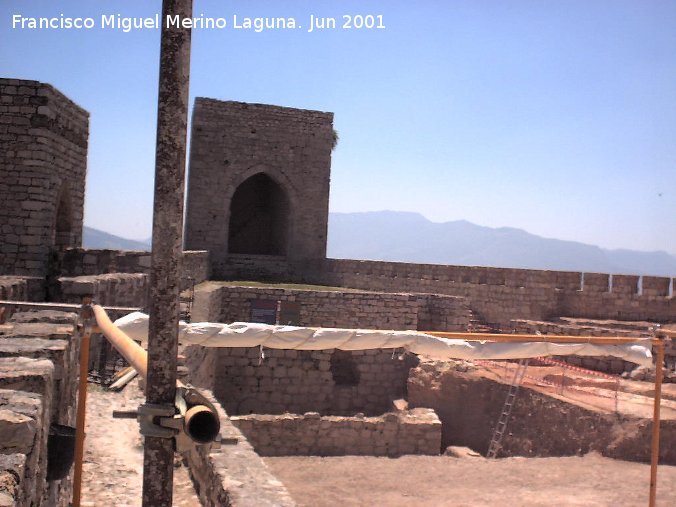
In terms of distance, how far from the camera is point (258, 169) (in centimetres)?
2289

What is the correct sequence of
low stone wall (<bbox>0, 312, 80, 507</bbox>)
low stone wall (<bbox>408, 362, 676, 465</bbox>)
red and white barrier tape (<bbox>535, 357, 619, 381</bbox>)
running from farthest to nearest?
red and white barrier tape (<bbox>535, 357, 619, 381</bbox>) < low stone wall (<bbox>408, 362, 676, 465</bbox>) < low stone wall (<bbox>0, 312, 80, 507</bbox>)

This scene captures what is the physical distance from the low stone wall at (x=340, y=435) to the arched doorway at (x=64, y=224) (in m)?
4.61

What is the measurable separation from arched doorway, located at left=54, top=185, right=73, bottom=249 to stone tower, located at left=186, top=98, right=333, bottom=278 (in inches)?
381

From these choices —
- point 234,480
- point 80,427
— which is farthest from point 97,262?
point 80,427

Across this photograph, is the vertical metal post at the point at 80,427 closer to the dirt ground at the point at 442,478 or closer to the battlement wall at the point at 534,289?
the dirt ground at the point at 442,478

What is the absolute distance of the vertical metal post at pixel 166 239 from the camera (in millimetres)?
2486

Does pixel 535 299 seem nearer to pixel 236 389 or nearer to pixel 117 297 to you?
pixel 236 389

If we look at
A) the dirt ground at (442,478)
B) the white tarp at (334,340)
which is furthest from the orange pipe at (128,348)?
the dirt ground at (442,478)

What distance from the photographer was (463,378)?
43.1 feet

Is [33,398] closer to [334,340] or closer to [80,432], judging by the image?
[80,432]

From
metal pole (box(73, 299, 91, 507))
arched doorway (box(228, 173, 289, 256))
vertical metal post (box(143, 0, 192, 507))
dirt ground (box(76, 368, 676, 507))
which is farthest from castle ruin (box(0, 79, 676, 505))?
arched doorway (box(228, 173, 289, 256))

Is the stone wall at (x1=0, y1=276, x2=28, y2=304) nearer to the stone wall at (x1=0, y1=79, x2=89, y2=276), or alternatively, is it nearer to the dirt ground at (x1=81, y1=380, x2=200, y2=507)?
the dirt ground at (x1=81, y1=380, x2=200, y2=507)

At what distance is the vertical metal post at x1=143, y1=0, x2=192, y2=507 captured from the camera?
2486 millimetres

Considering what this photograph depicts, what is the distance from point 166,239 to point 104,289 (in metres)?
5.25
